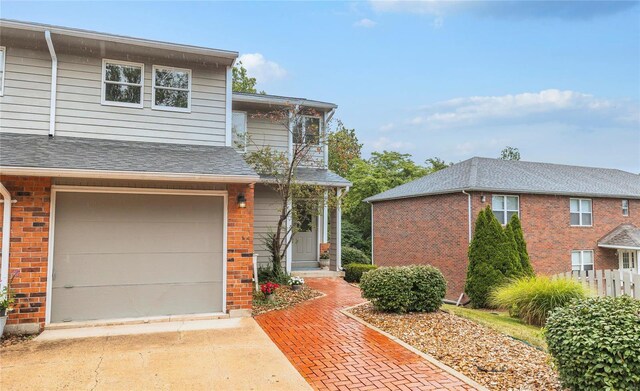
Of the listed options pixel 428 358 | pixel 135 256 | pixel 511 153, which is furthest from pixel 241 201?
pixel 511 153

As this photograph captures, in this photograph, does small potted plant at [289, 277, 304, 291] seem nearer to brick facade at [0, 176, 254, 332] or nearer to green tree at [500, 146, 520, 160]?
brick facade at [0, 176, 254, 332]

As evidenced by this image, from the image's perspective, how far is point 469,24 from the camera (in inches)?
586

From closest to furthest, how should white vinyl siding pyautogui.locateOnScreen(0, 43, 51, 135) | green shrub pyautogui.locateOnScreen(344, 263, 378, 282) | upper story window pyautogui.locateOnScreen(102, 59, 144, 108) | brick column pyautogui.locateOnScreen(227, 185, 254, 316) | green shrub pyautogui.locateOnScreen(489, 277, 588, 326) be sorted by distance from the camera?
brick column pyautogui.locateOnScreen(227, 185, 254, 316) → white vinyl siding pyautogui.locateOnScreen(0, 43, 51, 135) → green shrub pyautogui.locateOnScreen(489, 277, 588, 326) → upper story window pyautogui.locateOnScreen(102, 59, 144, 108) → green shrub pyautogui.locateOnScreen(344, 263, 378, 282)

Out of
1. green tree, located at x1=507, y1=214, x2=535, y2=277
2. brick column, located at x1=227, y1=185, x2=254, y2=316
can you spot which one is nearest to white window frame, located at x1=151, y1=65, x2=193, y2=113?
brick column, located at x1=227, y1=185, x2=254, y2=316

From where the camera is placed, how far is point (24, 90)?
743 cm

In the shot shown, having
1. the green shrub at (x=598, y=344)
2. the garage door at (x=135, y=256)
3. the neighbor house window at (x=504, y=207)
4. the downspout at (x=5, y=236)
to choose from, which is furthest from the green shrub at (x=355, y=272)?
the downspout at (x=5, y=236)

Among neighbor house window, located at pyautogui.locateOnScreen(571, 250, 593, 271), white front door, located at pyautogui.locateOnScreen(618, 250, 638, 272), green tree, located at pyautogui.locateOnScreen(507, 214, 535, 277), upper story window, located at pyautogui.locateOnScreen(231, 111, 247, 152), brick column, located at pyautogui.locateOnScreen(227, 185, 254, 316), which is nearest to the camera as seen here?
brick column, located at pyautogui.locateOnScreen(227, 185, 254, 316)

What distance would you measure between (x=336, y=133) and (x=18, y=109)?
767 cm

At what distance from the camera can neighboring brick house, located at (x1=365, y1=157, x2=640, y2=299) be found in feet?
51.9

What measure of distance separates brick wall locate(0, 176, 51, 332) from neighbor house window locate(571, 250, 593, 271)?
1952 centimetres

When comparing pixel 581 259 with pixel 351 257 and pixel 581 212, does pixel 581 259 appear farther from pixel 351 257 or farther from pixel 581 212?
pixel 351 257

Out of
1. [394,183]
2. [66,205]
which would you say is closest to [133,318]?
[66,205]

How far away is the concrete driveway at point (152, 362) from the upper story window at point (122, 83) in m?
4.68

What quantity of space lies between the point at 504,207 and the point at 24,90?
53.5 ft
